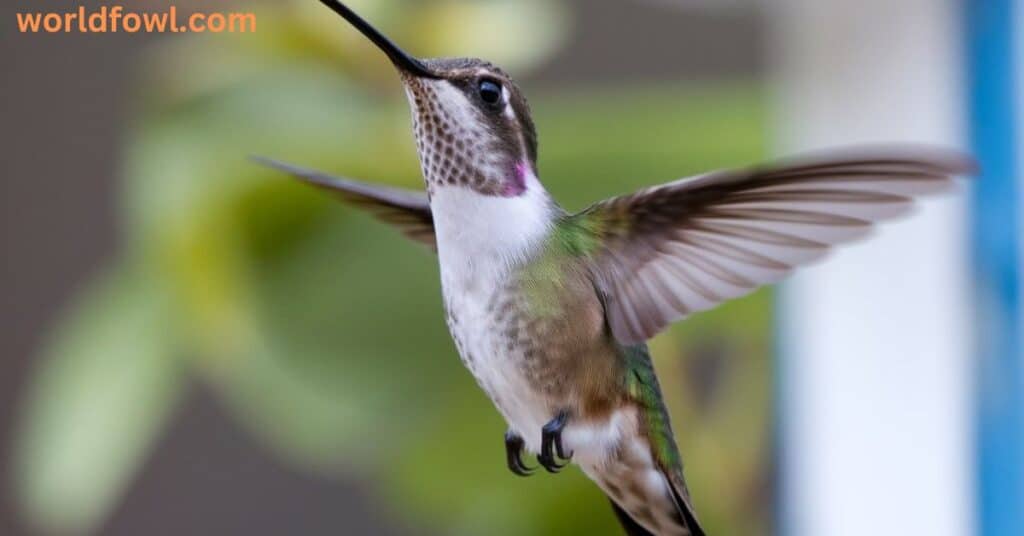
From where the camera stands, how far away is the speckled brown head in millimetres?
298

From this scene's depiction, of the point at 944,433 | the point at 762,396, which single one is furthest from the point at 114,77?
the point at 944,433

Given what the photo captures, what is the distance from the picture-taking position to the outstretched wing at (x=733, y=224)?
0.29 metres

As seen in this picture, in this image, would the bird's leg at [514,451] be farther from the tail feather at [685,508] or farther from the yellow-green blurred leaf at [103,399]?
the yellow-green blurred leaf at [103,399]

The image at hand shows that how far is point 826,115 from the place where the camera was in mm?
954

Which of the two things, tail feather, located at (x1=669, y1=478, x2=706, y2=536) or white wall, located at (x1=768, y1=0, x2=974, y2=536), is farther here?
white wall, located at (x1=768, y1=0, x2=974, y2=536)

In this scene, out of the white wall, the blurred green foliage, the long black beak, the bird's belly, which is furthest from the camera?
the white wall

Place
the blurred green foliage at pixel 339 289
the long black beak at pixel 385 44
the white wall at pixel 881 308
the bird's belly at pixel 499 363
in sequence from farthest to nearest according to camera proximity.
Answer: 1. the white wall at pixel 881 308
2. the blurred green foliage at pixel 339 289
3. the bird's belly at pixel 499 363
4. the long black beak at pixel 385 44

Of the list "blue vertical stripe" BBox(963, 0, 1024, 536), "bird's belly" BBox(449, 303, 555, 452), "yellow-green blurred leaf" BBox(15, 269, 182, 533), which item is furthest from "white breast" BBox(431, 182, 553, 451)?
"yellow-green blurred leaf" BBox(15, 269, 182, 533)

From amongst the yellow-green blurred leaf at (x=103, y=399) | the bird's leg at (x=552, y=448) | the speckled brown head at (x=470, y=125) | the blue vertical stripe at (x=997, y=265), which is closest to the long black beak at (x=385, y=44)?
the speckled brown head at (x=470, y=125)

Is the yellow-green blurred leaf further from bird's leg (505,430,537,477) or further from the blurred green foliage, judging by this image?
bird's leg (505,430,537,477)

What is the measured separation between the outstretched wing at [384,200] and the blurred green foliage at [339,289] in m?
0.08

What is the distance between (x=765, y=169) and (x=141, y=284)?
737mm

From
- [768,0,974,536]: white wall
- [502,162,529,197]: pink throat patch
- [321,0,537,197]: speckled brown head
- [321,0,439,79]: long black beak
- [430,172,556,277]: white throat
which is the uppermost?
[321,0,439,79]: long black beak

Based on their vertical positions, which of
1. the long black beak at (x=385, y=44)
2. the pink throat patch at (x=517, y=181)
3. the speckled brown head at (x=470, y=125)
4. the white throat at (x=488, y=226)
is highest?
the long black beak at (x=385, y=44)
